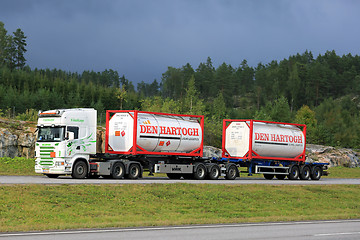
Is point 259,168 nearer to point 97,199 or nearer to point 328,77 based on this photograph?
point 97,199

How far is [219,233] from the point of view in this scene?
595 inches

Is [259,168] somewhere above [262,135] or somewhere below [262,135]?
below

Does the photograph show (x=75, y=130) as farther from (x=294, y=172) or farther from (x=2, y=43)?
(x=2, y=43)

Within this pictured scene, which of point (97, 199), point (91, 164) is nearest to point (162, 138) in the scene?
point (91, 164)

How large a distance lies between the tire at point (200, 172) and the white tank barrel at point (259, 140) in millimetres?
3782

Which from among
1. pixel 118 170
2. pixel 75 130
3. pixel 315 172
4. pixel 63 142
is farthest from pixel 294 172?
pixel 63 142

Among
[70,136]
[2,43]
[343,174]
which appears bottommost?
[343,174]

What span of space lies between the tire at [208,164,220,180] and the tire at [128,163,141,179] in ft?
19.1

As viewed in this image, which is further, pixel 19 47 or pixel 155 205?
pixel 19 47

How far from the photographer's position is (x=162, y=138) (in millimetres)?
33375

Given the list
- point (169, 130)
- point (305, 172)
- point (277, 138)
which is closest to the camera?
point (169, 130)

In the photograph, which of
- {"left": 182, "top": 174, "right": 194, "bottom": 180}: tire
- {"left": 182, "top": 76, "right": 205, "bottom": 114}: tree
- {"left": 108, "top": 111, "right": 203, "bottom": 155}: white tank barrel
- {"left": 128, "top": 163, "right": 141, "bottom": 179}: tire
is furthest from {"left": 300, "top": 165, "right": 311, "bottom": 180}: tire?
{"left": 182, "top": 76, "right": 205, "bottom": 114}: tree

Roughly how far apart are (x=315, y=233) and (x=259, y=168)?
2340 cm

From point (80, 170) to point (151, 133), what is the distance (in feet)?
16.7
